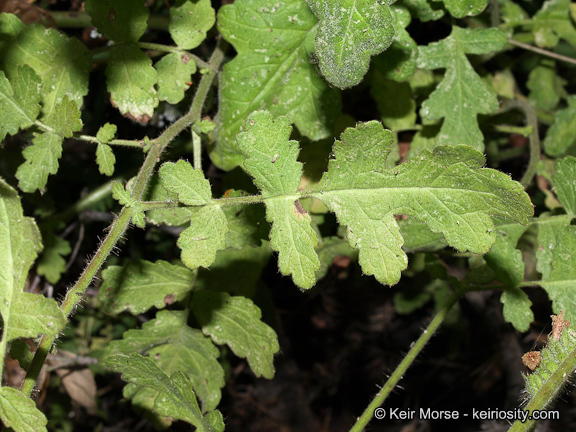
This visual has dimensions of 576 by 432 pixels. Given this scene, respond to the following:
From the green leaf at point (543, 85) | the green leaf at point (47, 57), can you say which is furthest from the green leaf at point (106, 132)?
the green leaf at point (543, 85)

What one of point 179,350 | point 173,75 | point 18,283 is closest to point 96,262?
point 18,283

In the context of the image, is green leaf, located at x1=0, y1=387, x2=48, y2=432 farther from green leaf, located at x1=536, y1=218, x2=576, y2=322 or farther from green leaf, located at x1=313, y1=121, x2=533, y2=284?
green leaf, located at x1=536, y1=218, x2=576, y2=322

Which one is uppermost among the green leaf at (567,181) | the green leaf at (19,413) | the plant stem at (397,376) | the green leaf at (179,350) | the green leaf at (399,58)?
the green leaf at (399,58)

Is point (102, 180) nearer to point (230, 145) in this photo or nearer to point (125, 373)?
point (230, 145)

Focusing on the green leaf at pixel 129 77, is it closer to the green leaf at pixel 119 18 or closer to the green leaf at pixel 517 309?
the green leaf at pixel 119 18

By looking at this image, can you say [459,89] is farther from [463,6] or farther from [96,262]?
[96,262]

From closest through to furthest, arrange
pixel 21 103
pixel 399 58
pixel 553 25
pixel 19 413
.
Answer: pixel 19 413 < pixel 21 103 < pixel 399 58 < pixel 553 25

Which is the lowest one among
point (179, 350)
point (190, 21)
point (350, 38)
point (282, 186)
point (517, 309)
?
point (179, 350)
